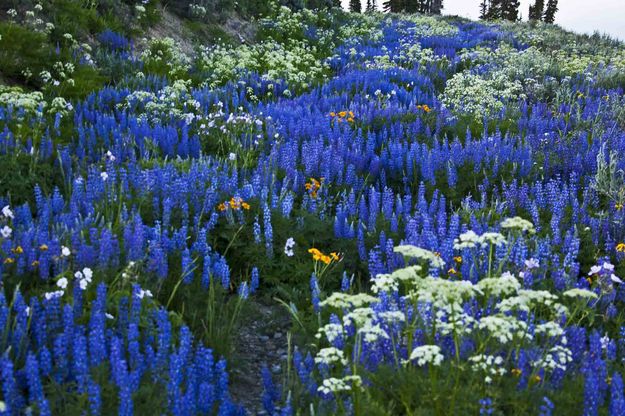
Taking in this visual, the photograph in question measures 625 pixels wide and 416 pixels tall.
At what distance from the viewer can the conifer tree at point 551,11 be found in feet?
208

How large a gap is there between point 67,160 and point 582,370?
486cm

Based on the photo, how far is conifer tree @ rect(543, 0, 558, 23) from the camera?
63.3 metres

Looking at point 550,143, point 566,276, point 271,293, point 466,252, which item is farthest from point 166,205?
point 550,143

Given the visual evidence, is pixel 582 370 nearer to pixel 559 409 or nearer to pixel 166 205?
pixel 559 409

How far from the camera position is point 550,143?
303 inches

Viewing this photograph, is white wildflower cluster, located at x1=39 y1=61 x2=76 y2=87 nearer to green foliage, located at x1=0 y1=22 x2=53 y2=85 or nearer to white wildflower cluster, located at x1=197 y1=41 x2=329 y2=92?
green foliage, located at x1=0 y1=22 x2=53 y2=85

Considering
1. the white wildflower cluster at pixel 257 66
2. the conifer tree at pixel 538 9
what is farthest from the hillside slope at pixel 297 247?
the conifer tree at pixel 538 9

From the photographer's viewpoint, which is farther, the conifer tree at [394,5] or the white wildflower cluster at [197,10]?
the conifer tree at [394,5]

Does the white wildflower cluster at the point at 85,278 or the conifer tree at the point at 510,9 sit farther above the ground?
the conifer tree at the point at 510,9

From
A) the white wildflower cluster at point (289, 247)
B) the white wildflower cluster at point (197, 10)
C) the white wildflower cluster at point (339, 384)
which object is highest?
the white wildflower cluster at point (197, 10)

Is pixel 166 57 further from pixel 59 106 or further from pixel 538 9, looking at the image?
pixel 538 9

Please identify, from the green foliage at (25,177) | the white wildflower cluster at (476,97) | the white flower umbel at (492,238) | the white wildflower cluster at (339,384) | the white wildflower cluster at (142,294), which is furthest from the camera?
the white wildflower cluster at (476,97)

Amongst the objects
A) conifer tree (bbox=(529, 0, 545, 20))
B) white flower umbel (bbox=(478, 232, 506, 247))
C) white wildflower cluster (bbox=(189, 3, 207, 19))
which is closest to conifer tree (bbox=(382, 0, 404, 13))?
conifer tree (bbox=(529, 0, 545, 20))

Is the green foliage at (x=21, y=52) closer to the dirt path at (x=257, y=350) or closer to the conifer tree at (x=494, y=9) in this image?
the dirt path at (x=257, y=350)
